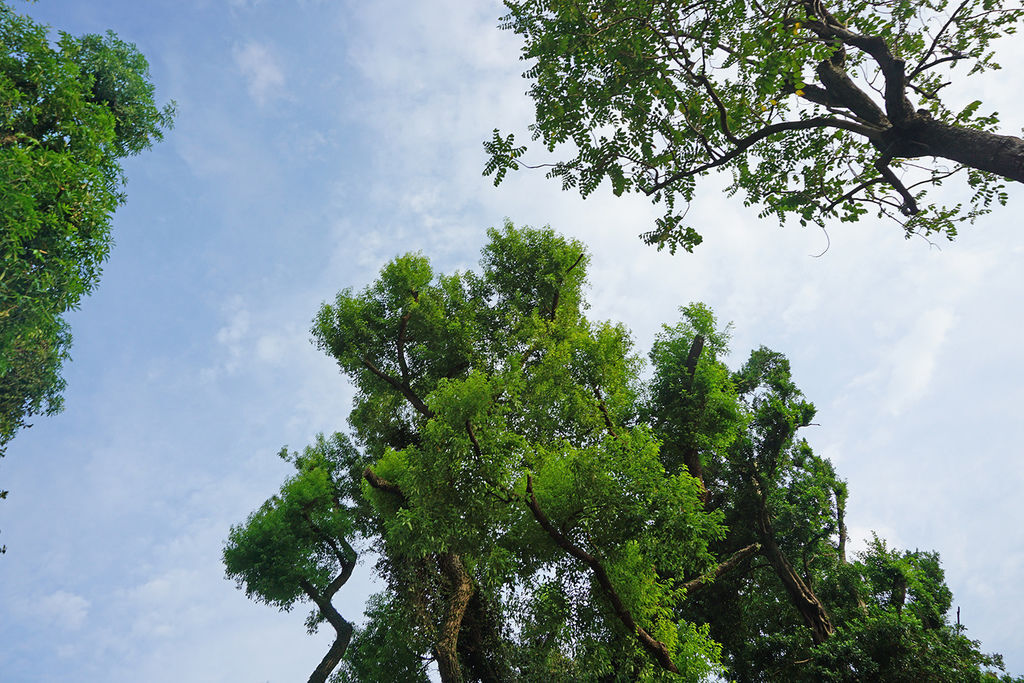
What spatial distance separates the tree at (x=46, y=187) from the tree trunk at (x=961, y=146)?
1287 centimetres

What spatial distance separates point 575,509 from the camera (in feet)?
27.1

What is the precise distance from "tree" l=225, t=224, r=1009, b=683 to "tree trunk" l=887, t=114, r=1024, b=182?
547cm

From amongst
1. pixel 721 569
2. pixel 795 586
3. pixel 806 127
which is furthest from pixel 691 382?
pixel 806 127

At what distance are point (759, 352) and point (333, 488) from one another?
1508 cm

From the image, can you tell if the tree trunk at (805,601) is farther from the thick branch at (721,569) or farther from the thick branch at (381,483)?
the thick branch at (381,483)

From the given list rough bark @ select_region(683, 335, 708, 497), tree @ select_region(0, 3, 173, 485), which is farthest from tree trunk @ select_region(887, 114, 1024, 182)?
tree @ select_region(0, 3, 173, 485)

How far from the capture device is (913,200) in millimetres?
5484

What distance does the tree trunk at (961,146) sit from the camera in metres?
4.20

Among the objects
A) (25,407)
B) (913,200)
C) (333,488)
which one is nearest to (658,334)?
(913,200)

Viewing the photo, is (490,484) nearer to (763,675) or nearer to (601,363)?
(601,363)

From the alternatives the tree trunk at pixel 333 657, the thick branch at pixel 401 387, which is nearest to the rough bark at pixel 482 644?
Answer: the thick branch at pixel 401 387

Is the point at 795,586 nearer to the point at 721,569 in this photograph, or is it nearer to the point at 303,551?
the point at 721,569

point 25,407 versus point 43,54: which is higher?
point 43,54

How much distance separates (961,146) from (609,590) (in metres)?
6.92
